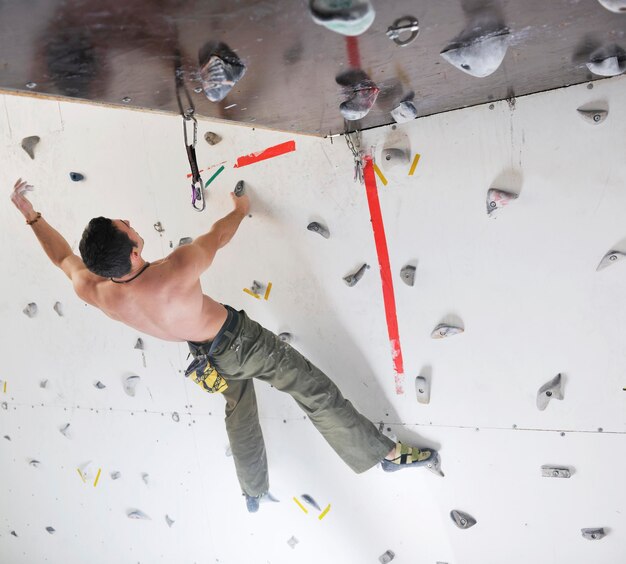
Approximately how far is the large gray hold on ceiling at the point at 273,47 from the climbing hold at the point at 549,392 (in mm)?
999

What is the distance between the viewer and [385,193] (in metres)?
2.09

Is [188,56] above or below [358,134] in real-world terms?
above

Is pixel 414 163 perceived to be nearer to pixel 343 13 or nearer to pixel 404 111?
pixel 404 111

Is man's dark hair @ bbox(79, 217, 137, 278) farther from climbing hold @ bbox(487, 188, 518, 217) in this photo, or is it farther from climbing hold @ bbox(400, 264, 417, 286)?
climbing hold @ bbox(487, 188, 518, 217)

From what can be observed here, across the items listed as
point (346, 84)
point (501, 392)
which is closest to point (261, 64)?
point (346, 84)

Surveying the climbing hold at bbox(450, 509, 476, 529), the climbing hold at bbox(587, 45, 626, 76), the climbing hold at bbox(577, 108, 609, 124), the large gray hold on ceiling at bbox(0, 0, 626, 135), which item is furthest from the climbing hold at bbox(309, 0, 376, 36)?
the climbing hold at bbox(450, 509, 476, 529)

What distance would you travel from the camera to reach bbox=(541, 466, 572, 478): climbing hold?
206 cm

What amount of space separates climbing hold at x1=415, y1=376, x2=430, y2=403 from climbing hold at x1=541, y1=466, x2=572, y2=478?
0.47 m

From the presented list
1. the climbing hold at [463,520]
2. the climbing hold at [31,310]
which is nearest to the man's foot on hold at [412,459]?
the climbing hold at [463,520]

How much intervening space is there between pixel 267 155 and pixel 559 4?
140 cm

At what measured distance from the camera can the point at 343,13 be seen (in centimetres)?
84

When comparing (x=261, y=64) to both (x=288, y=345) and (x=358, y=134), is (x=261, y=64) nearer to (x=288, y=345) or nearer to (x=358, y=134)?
(x=358, y=134)

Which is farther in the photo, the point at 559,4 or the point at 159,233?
the point at 159,233

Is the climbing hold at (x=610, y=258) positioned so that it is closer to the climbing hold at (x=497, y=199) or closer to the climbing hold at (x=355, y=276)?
the climbing hold at (x=497, y=199)
